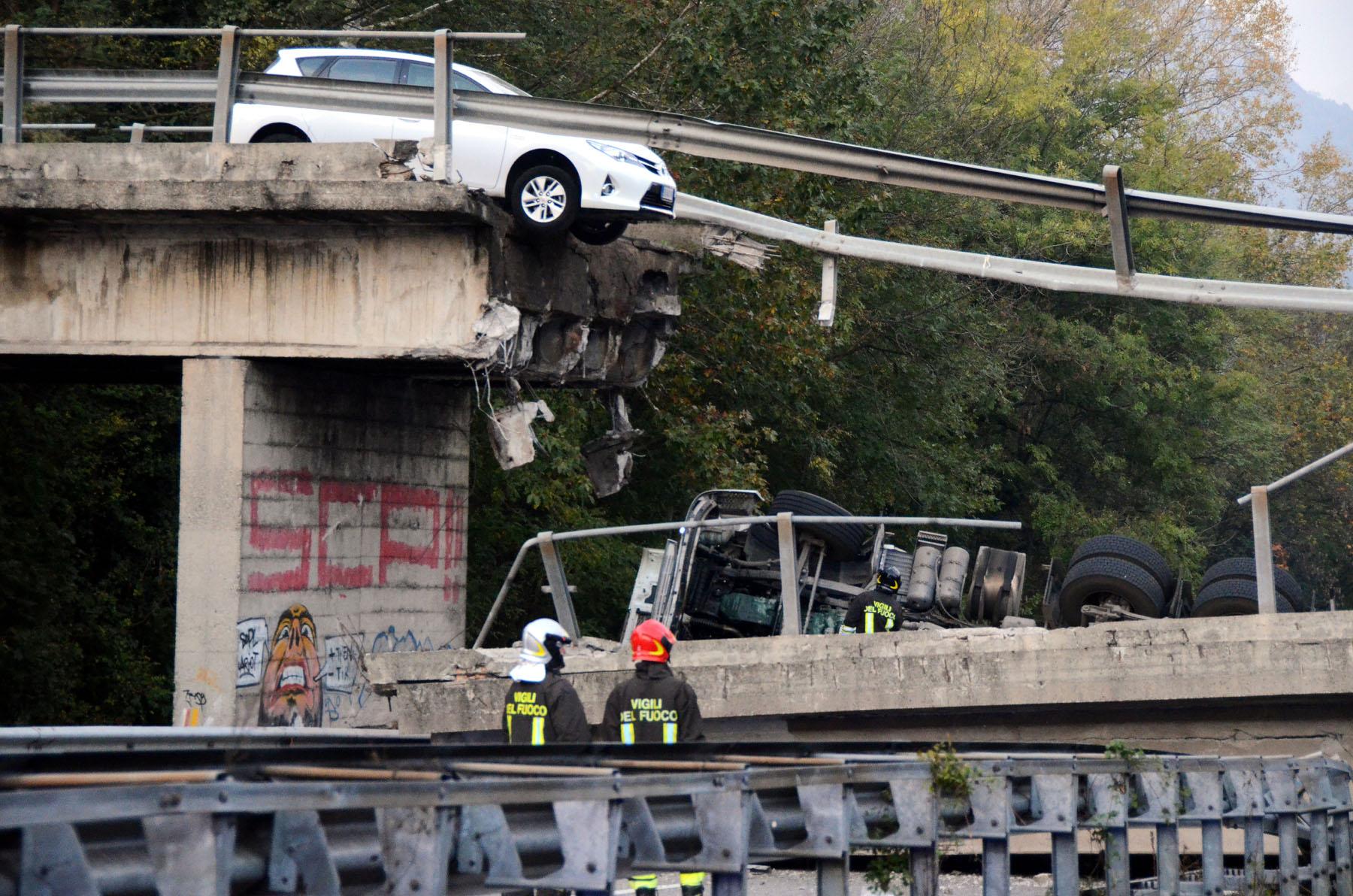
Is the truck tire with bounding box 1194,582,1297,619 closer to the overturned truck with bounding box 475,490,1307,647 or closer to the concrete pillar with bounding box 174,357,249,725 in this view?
the overturned truck with bounding box 475,490,1307,647

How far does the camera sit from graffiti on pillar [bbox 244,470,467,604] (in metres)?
12.2

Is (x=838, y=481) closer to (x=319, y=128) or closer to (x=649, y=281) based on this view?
(x=649, y=281)

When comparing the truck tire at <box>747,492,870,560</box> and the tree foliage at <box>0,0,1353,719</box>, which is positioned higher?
the tree foliage at <box>0,0,1353,719</box>

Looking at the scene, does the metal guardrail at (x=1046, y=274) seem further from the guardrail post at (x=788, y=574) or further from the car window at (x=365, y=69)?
the car window at (x=365, y=69)

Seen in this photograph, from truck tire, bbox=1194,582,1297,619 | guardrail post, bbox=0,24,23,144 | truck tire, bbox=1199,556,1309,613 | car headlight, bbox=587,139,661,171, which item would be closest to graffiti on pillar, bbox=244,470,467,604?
guardrail post, bbox=0,24,23,144

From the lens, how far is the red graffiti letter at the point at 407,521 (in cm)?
1405

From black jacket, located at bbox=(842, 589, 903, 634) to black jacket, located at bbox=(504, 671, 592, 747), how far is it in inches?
185

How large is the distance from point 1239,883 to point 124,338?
868cm

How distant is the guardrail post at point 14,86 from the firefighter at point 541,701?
263 inches

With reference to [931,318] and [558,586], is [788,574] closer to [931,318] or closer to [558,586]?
[558,586]

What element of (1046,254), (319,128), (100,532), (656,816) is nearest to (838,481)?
(1046,254)

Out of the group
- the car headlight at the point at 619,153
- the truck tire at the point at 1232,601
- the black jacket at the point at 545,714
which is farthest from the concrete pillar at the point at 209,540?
the truck tire at the point at 1232,601

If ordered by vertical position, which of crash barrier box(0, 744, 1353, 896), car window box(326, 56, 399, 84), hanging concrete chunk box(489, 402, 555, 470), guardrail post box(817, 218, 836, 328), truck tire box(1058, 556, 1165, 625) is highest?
car window box(326, 56, 399, 84)

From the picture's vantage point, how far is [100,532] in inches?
822
